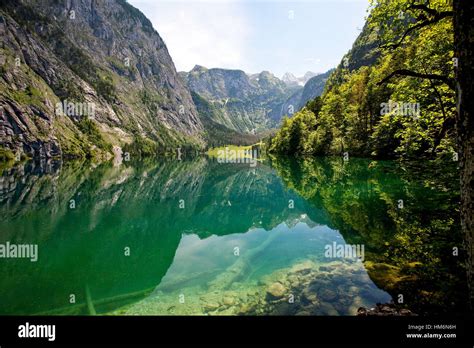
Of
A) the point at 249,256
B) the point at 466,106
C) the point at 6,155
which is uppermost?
the point at 6,155

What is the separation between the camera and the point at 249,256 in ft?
58.6

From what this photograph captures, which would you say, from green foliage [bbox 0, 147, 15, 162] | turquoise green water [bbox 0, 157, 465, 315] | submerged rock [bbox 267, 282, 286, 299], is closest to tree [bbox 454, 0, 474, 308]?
turquoise green water [bbox 0, 157, 465, 315]

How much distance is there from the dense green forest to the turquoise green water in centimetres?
456

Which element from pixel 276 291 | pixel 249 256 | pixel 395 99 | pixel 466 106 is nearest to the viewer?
pixel 466 106

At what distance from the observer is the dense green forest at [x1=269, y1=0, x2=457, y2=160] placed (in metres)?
8.95

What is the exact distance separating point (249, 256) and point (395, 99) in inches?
578

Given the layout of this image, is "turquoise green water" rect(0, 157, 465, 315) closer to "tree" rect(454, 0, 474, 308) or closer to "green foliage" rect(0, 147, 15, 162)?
"tree" rect(454, 0, 474, 308)

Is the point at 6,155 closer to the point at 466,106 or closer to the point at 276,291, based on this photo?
the point at 276,291

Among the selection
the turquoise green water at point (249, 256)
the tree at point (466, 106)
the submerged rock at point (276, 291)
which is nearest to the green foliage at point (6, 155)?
the turquoise green water at point (249, 256)

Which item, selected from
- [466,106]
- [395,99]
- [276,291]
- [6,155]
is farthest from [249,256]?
[6,155]

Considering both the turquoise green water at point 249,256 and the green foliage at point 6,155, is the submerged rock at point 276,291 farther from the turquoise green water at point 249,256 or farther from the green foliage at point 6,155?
the green foliage at point 6,155

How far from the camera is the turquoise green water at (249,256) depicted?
1095cm

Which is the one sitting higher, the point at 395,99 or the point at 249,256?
the point at 395,99

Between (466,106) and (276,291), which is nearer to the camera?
(466,106)
